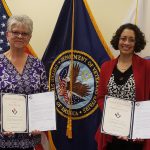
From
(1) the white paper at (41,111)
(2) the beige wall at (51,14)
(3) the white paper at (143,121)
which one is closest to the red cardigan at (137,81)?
(3) the white paper at (143,121)

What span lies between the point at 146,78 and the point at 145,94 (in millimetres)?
127

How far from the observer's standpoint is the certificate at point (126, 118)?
6.87ft

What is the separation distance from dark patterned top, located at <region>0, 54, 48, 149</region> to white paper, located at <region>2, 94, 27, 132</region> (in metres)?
0.04

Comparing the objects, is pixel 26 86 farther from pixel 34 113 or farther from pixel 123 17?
pixel 123 17

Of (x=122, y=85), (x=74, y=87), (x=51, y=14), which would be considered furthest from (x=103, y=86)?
(x=51, y=14)

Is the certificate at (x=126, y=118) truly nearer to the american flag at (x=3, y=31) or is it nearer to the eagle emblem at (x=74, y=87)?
the eagle emblem at (x=74, y=87)

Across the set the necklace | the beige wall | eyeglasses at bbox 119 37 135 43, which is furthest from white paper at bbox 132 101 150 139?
the beige wall

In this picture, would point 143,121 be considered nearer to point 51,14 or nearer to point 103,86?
point 103,86

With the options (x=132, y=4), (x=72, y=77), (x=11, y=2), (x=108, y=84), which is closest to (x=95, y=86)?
(x=72, y=77)

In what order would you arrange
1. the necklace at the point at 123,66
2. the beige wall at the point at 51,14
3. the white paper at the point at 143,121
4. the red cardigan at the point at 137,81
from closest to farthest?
the white paper at the point at 143,121 < the red cardigan at the point at 137,81 < the necklace at the point at 123,66 < the beige wall at the point at 51,14

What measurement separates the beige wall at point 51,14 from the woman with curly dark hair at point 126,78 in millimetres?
882

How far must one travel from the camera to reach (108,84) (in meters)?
2.32

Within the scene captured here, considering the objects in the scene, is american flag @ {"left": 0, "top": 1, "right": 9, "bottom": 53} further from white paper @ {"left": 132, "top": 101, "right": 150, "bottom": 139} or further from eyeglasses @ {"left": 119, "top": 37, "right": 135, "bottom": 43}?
white paper @ {"left": 132, "top": 101, "right": 150, "bottom": 139}

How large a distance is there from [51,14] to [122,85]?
1.54 m
